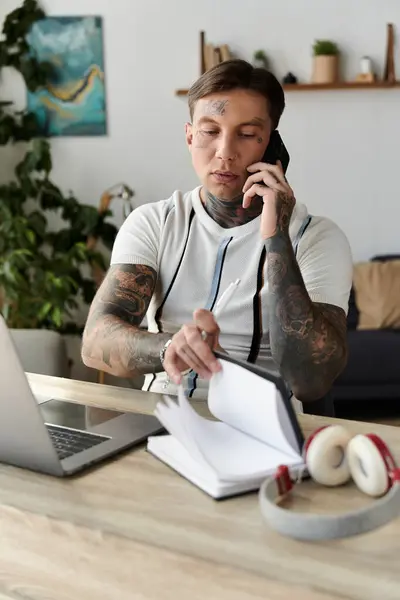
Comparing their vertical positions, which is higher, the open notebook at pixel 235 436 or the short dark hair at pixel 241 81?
the short dark hair at pixel 241 81

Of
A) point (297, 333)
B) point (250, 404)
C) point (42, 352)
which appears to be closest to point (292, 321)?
point (297, 333)

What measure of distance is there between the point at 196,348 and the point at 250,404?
165 millimetres

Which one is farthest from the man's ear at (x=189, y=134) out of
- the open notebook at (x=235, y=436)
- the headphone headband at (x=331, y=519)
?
the headphone headband at (x=331, y=519)

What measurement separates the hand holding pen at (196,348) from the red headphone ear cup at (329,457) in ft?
0.64

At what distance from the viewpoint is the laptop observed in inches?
37.1

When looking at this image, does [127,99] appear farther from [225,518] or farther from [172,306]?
[225,518]

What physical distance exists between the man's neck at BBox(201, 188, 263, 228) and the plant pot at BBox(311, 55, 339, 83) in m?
2.38

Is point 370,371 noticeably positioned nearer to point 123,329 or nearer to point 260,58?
point 260,58

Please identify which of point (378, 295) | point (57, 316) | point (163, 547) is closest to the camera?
point (163, 547)

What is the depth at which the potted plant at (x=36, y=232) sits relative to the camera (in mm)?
3445

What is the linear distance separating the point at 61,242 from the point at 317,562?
3.16 metres

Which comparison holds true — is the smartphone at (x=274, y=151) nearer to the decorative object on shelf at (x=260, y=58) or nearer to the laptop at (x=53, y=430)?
the laptop at (x=53, y=430)

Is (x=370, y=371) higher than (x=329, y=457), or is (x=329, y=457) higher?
(x=329, y=457)

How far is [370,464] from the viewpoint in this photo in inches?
34.8
